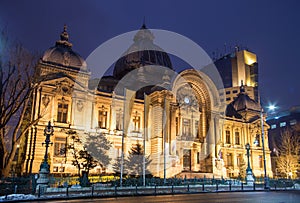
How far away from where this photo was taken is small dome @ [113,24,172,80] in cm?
5572

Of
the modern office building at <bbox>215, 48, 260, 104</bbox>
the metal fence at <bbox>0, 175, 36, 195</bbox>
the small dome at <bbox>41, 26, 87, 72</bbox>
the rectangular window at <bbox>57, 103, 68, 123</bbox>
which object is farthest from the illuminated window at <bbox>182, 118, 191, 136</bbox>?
the modern office building at <bbox>215, 48, 260, 104</bbox>

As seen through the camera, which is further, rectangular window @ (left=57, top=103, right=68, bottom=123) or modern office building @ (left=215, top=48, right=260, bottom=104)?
modern office building @ (left=215, top=48, right=260, bottom=104)

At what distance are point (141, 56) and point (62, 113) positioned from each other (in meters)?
22.1

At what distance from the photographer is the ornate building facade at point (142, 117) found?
37.8m

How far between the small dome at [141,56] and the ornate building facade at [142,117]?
0.23m

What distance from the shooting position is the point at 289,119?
7988 cm

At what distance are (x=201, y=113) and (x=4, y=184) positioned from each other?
3582 cm

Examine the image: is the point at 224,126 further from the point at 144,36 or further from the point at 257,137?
the point at 144,36

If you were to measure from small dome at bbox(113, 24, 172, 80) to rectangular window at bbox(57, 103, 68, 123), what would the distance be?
1707 cm

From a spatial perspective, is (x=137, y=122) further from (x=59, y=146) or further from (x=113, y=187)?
(x=113, y=187)

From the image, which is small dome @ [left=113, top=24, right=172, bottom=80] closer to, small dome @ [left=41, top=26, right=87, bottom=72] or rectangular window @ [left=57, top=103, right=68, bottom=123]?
small dome @ [left=41, top=26, right=87, bottom=72]

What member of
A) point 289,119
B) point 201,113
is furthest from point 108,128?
point 289,119

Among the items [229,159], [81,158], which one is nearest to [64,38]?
[81,158]

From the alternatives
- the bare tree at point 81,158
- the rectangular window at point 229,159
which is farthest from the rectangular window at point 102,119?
the rectangular window at point 229,159
